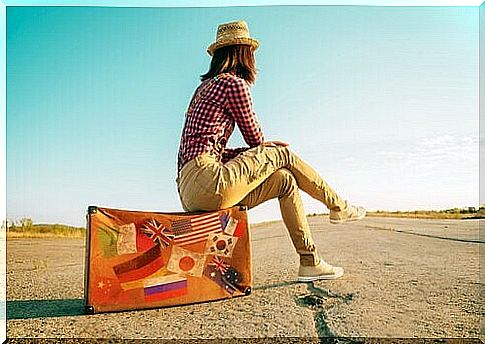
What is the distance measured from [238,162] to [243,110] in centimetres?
21

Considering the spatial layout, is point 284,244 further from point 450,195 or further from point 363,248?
point 450,195

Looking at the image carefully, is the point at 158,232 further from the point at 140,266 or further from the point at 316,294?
the point at 316,294

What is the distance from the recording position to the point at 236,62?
2.87 metres

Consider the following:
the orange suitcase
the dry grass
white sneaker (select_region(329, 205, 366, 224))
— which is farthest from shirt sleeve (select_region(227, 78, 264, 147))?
the dry grass

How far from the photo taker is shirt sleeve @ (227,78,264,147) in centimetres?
271

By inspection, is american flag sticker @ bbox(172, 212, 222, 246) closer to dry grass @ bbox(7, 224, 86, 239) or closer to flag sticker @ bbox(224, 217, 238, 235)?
flag sticker @ bbox(224, 217, 238, 235)

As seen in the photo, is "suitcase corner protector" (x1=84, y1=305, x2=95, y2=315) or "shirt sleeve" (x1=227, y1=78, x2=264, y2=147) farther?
"shirt sleeve" (x1=227, y1=78, x2=264, y2=147)

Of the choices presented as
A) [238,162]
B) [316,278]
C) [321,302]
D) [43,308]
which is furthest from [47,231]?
[321,302]

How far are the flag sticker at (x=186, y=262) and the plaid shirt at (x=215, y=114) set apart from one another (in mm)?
363

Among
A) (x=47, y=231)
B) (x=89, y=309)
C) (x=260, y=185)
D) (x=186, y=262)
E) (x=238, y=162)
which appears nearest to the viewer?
(x=89, y=309)

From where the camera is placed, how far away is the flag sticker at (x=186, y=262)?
2.54m

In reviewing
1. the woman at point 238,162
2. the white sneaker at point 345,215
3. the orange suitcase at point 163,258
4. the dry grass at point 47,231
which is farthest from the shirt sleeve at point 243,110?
the dry grass at point 47,231

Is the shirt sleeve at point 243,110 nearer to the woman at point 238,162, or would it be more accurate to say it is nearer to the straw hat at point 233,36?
the woman at point 238,162

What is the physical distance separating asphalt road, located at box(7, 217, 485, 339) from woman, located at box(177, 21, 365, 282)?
22 centimetres
